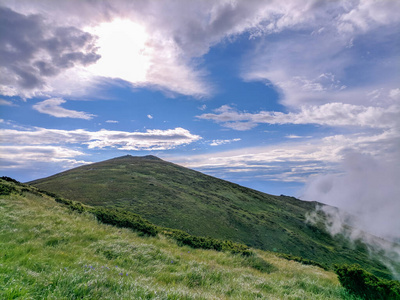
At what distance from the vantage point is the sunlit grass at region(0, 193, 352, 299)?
504cm

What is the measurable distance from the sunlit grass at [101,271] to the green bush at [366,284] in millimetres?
547

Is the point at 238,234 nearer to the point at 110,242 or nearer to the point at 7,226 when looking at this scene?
the point at 110,242

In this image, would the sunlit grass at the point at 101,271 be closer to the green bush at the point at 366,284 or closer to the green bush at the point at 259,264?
the green bush at the point at 259,264

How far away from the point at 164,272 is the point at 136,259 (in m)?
1.84

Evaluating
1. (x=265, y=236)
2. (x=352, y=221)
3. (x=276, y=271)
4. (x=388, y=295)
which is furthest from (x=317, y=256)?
(x=352, y=221)

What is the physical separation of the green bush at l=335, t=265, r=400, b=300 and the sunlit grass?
547 mm

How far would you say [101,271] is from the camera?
659 centimetres

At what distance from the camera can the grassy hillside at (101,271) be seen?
503 cm

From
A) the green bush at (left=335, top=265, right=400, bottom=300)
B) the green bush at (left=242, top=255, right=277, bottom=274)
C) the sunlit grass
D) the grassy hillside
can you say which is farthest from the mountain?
the green bush at (left=335, top=265, right=400, bottom=300)

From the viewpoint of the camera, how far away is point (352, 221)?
12156cm

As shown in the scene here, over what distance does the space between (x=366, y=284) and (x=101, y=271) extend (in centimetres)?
1076

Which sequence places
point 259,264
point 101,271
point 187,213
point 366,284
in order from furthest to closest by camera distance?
point 187,213
point 259,264
point 366,284
point 101,271

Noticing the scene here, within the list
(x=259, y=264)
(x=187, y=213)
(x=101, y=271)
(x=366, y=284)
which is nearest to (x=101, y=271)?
(x=101, y=271)

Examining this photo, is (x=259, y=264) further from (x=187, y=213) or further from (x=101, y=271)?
(x=187, y=213)
